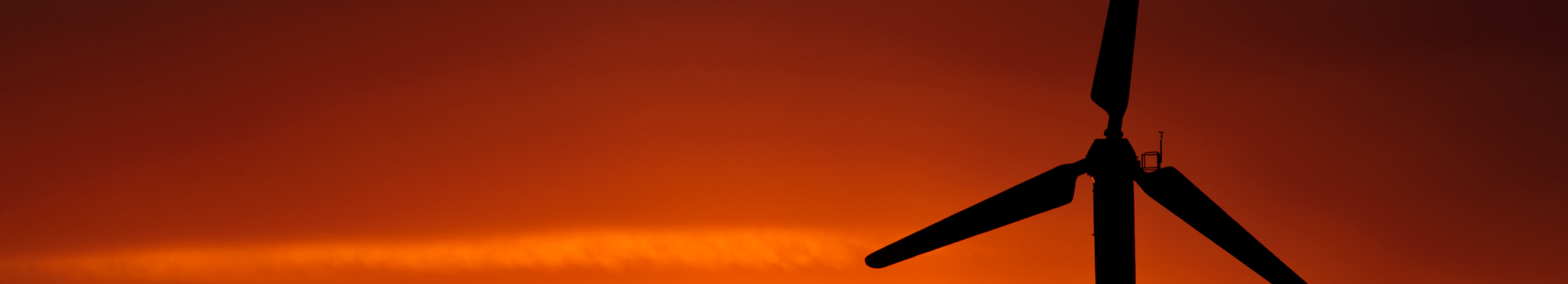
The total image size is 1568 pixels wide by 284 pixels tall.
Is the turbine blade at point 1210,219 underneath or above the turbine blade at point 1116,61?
underneath

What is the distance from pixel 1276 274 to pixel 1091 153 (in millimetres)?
2804

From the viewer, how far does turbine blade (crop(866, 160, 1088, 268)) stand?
1330 centimetres

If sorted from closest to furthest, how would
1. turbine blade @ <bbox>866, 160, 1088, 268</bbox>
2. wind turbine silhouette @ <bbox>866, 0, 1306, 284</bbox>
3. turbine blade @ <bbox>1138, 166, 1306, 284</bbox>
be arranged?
1. wind turbine silhouette @ <bbox>866, 0, 1306, 284</bbox>
2. turbine blade @ <bbox>1138, 166, 1306, 284</bbox>
3. turbine blade @ <bbox>866, 160, 1088, 268</bbox>

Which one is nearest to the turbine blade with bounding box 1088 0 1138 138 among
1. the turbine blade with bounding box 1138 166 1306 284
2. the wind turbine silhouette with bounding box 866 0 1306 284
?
the wind turbine silhouette with bounding box 866 0 1306 284

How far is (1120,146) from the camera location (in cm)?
1301

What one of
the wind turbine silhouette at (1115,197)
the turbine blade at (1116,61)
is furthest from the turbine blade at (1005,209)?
the turbine blade at (1116,61)

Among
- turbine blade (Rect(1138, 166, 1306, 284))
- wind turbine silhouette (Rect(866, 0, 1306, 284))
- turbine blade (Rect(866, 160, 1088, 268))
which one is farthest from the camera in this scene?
turbine blade (Rect(866, 160, 1088, 268))

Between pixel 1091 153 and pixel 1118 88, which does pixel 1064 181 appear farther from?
pixel 1118 88

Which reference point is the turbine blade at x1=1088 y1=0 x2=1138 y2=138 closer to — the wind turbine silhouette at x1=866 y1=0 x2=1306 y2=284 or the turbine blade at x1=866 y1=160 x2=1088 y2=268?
the wind turbine silhouette at x1=866 y1=0 x2=1306 y2=284

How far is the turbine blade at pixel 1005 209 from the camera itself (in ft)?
43.7

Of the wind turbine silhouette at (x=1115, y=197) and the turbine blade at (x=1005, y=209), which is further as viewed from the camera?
the turbine blade at (x=1005, y=209)

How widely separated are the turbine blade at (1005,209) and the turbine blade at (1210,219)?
88 centimetres

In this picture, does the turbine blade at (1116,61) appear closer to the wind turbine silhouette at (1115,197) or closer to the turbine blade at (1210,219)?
the wind turbine silhouette at (1115,197)

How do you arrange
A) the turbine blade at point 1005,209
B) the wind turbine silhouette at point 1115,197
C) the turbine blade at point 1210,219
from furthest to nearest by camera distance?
the turbine blade at point 1005,209 < the turbine blade at point 1210,219 < the wind turbine silhouette at point 1115,197
